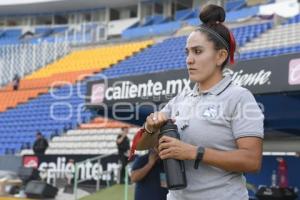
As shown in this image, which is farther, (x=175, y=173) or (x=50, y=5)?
(x=50, y=5)

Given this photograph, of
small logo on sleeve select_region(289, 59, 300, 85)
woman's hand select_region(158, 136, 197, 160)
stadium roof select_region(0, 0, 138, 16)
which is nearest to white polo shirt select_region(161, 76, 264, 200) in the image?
woman's hand select_region(158, 136, 197, 160)

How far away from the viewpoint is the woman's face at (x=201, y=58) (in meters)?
2.04

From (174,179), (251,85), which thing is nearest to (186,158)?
(174,179)

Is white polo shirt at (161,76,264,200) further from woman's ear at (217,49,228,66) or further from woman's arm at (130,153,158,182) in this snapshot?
woman's arm at (130,153,158,182)

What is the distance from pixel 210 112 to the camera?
1.98m

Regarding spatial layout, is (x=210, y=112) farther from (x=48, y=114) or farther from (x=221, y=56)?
(x=48, y=114)

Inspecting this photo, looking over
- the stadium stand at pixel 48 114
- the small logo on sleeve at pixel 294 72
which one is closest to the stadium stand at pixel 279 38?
the stadium stand at pixel 48 114

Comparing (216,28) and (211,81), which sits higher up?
(216,28)

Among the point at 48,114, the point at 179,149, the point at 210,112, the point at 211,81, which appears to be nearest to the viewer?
the point at 179,149

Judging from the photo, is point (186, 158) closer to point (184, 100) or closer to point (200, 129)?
point (200, 129)

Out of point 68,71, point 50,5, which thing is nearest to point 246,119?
point 68,71

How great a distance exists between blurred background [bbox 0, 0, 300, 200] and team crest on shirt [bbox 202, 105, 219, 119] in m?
1.10

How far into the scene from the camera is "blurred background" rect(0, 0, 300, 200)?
6.60 meters

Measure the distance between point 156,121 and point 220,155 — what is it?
292mm
